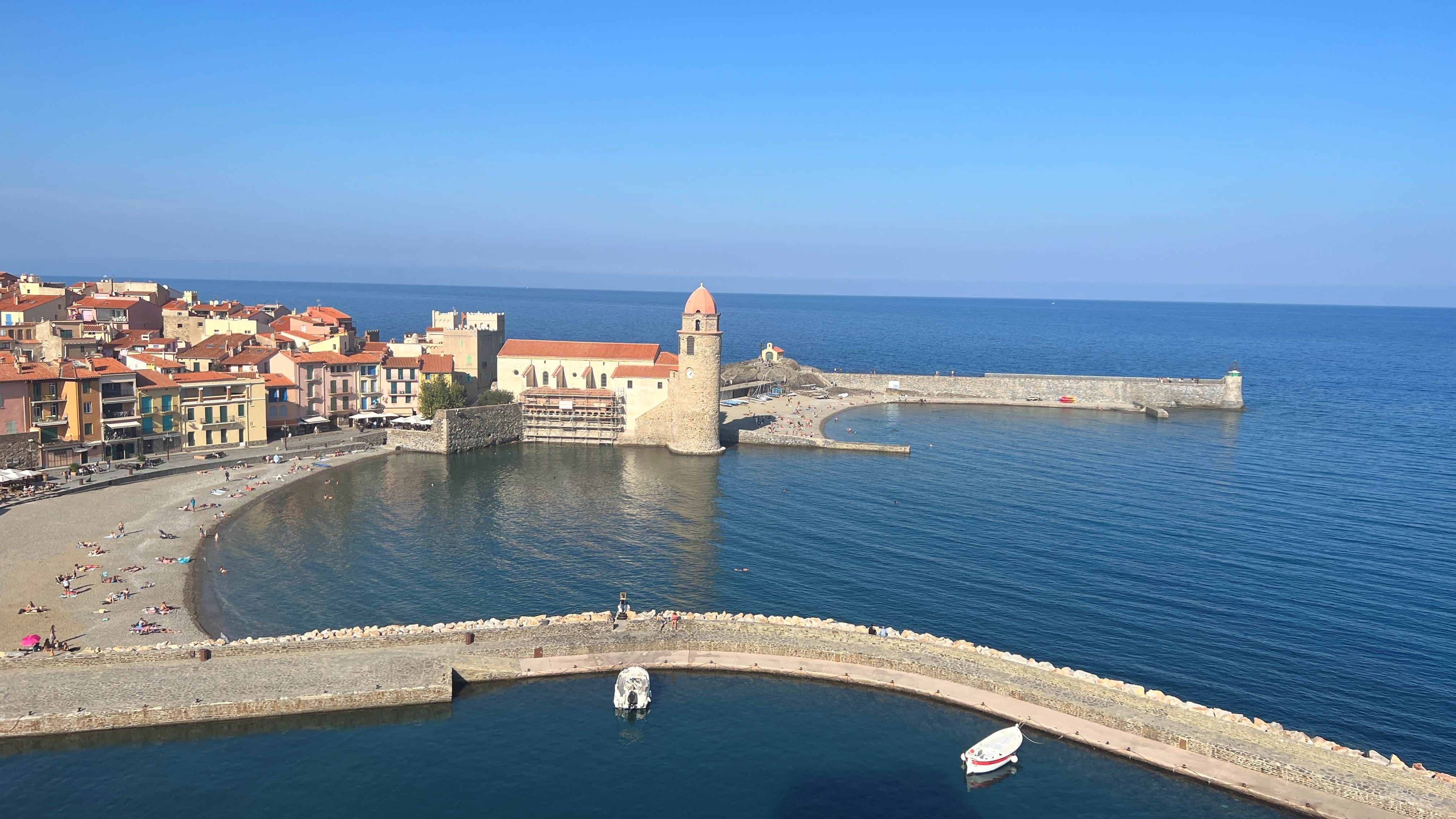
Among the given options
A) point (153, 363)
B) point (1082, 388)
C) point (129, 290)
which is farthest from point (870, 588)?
point (129, 290)

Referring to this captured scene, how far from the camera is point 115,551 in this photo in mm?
41688

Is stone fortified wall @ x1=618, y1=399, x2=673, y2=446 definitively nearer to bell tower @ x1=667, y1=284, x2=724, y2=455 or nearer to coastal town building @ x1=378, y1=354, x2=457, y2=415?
bell tower @ x1=667, y1=284, x2=724, y2=455

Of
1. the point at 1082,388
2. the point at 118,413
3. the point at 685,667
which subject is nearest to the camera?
the point at 685,667

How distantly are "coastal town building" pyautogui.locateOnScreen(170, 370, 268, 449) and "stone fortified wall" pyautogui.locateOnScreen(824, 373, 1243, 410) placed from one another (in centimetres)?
6224

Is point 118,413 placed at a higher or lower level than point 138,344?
lower

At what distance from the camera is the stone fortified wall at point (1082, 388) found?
98.0 meters

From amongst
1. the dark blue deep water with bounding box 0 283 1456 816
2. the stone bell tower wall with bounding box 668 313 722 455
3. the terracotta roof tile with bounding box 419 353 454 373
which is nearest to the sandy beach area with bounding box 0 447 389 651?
the dark blue deep water with bounding box 0 283 1456 816

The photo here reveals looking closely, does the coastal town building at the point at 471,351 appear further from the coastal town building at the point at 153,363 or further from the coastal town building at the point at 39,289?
the coastal town building at the point at 39,289

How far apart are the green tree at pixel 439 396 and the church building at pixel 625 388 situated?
5.32 metres

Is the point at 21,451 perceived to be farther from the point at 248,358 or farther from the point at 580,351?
the point at 580,351

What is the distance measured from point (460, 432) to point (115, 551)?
1142 inches

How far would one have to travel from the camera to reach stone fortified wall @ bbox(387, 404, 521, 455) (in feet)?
223

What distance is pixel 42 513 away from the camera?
46375 mm

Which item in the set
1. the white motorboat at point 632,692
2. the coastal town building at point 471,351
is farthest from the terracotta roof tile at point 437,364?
the white motorboat at point 632,692
